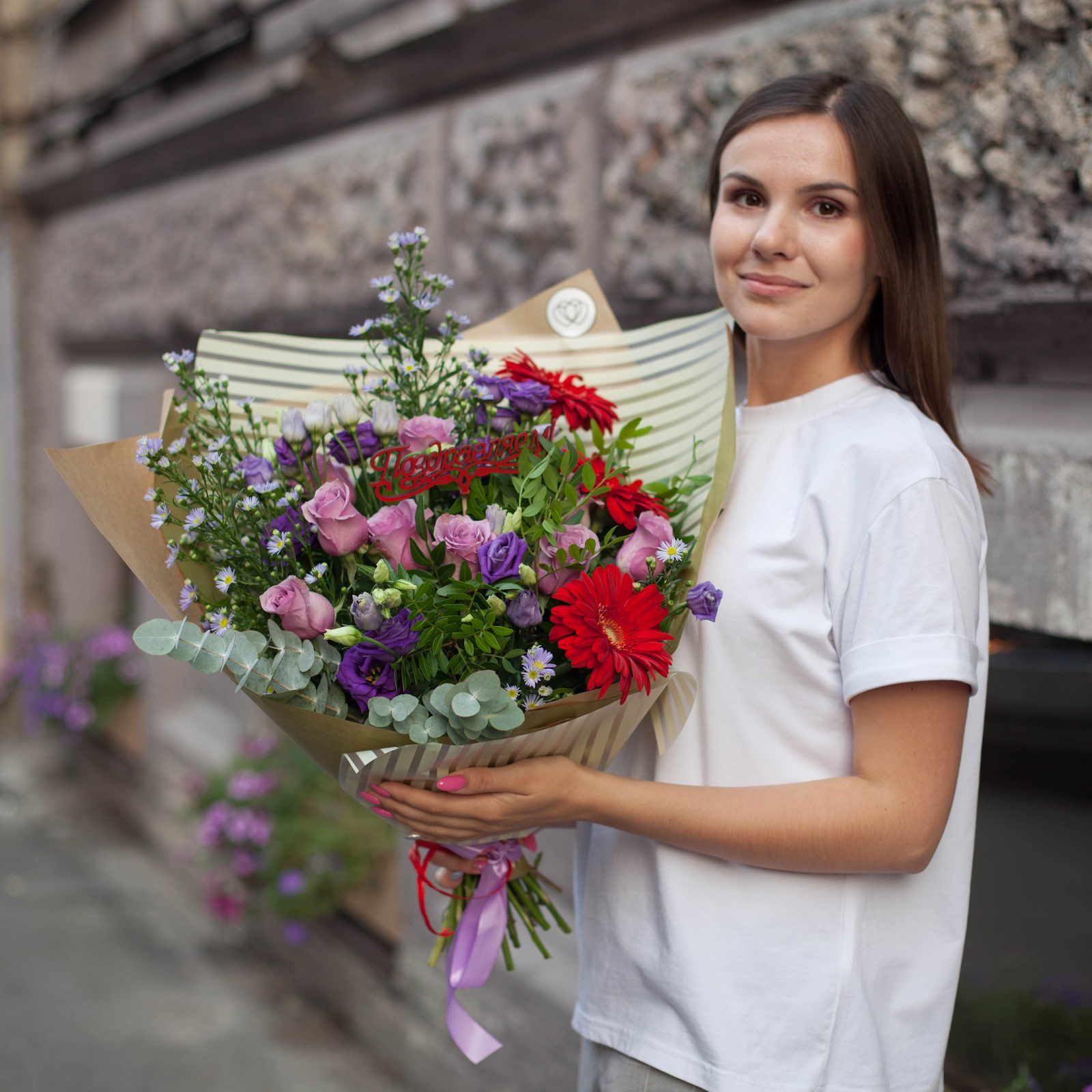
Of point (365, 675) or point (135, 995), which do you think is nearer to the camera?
point (365, 675)

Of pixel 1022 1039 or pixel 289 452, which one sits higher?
pixel 289 452

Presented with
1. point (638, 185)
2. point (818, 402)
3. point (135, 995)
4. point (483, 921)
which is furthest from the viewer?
point (135, 995)

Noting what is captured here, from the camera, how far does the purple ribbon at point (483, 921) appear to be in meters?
1.45

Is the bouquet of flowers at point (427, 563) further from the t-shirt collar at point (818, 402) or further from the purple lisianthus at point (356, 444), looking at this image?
the t-shirt collar at point (818, 402)

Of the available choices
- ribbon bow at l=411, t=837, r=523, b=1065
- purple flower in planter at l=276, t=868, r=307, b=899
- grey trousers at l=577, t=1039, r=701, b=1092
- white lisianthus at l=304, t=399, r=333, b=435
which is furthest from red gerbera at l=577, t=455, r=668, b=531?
purple flower in planter at l=276, t=868, r=307, b=899

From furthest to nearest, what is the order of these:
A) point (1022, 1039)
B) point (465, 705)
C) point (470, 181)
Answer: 1. point (470, 181)
2. point (1022, 1039)
3. point (465, 705)

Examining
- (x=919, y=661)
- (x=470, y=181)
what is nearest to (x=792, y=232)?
(x=919, y=661)

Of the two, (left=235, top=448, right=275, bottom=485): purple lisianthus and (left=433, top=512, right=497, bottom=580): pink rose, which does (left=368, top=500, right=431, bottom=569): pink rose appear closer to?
(left=433, top=512, right=497, bottom=580): pink rose

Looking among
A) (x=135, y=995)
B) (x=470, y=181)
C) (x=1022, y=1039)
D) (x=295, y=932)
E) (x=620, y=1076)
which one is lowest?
(x=135, y=995)

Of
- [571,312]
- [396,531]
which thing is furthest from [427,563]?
[571,312]

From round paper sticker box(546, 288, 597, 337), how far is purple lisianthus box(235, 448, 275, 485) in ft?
1.70

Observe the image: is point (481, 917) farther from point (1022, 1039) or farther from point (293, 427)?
point (1022, 1039)

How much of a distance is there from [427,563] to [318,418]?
0.77 ft

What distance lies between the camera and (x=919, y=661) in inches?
43.9
